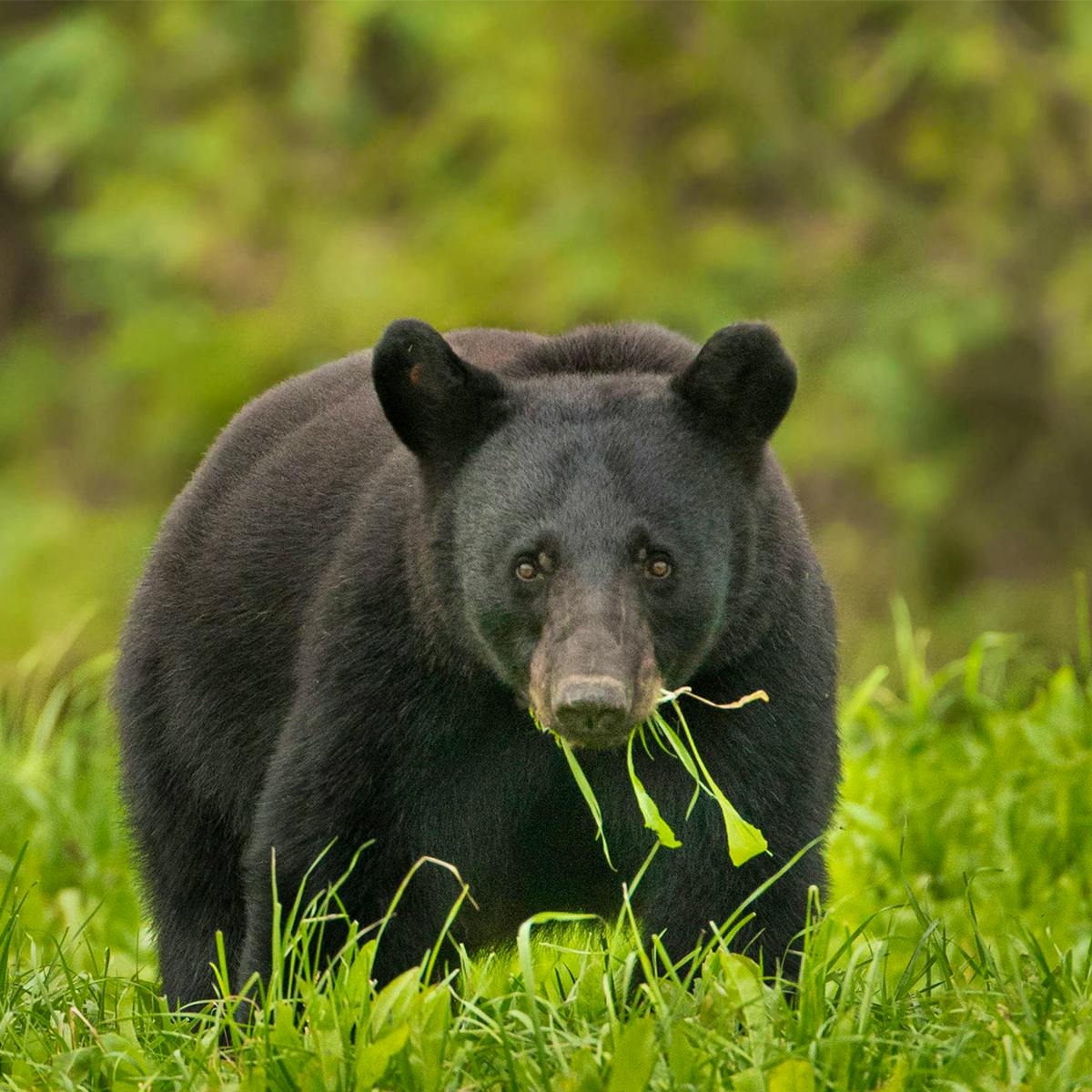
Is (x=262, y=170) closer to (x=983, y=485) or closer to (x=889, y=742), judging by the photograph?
(x=983, y=485)

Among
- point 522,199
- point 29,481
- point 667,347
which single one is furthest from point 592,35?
point 667,347

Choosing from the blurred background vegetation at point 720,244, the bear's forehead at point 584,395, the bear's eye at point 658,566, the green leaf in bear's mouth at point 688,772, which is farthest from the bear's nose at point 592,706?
the blurred background vegetation at point 720,244

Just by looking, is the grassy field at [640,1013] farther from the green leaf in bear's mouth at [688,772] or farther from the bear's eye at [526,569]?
the bear's eye at [526,569]

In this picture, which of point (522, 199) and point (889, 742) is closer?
point (889, 742)

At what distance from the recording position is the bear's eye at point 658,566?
3402mm

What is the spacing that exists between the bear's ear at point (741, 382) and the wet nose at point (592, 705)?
0.68m

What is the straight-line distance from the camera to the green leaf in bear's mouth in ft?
11.3

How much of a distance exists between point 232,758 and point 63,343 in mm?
12855

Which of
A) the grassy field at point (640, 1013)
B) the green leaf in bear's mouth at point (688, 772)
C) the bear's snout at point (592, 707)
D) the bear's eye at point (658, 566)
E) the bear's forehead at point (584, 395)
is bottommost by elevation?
the grassy field at point (640, 1013)

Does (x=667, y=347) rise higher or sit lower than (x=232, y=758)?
higher

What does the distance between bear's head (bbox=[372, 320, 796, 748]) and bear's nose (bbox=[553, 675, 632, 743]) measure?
2.0 inches

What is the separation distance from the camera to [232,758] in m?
4.06

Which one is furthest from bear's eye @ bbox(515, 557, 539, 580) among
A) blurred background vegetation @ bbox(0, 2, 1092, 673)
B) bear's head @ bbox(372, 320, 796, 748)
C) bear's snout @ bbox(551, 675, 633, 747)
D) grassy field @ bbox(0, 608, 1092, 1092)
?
blurred background vegetation @ bbox(0, 2, 1092, 673)

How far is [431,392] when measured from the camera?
11.7 ft
